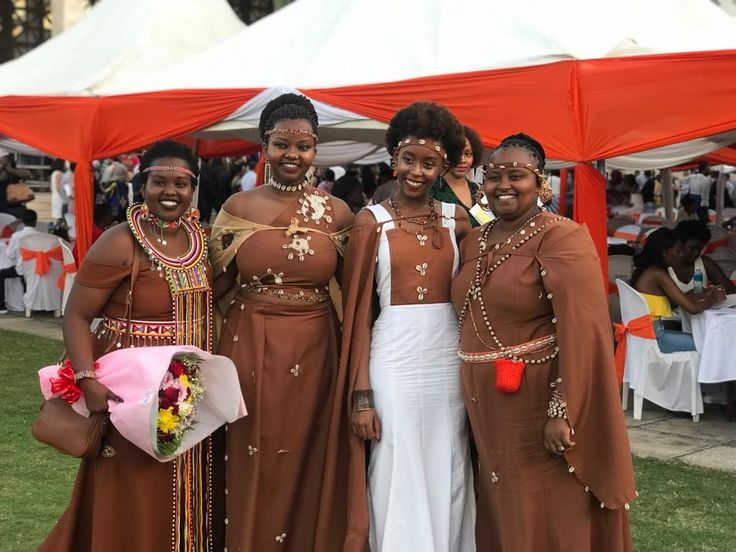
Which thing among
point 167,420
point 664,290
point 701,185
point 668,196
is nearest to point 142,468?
point 167,420

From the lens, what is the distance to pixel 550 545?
3.40m

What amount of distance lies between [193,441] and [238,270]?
0.66 metres

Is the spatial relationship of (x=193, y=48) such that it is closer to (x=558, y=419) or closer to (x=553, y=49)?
(x=553, y=49)

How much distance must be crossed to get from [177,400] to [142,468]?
0.34 meters

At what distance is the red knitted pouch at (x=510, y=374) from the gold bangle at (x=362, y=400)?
0.54 m

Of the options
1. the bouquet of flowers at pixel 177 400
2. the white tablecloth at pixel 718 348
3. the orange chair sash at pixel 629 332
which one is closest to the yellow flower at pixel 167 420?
the bouquet of flowers at pixel 177 400

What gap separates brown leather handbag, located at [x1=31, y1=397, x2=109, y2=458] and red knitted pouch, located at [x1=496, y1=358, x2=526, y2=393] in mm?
1371

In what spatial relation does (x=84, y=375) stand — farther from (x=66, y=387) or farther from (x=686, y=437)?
(x=686, y=437)

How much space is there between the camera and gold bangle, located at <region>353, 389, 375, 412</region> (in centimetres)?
369

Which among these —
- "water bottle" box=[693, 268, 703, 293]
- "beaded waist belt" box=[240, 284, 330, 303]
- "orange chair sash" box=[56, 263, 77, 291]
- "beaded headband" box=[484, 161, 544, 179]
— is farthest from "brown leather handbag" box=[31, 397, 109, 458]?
"orange chair sash" box=[56, 263, 77, 291]

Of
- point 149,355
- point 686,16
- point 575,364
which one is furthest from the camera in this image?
point 686,16

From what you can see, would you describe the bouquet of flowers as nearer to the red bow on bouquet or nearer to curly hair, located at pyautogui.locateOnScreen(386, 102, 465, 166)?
the red bow on bouquet

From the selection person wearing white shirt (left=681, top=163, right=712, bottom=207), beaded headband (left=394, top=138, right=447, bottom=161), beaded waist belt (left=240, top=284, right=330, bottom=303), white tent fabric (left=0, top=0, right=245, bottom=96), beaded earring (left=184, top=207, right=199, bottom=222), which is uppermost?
white tent fabric (left=0, top=0, right=245, bottom=96)

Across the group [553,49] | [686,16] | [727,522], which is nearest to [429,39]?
[553,49]
